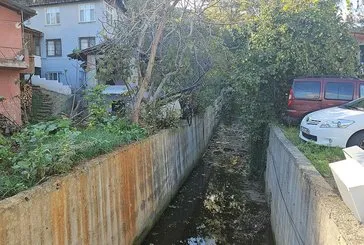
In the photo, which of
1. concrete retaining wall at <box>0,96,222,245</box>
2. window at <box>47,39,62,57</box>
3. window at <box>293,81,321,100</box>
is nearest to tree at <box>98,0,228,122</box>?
concrete retaining wall at <box>0,96,222,245</box>

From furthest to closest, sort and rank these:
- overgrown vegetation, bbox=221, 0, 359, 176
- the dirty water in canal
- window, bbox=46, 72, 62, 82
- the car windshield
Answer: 1. window, bbox=46, 72, 62, 82
2. overgrown vegetation, bbox=221, 0, 359, 176
3. the dirty water in canal
4. the car windshield

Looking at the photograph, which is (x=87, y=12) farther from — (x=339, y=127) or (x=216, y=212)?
(x=339, y=127)

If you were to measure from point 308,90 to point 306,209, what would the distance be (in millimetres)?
6987

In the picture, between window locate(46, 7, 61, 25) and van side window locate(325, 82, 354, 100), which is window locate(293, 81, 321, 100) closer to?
van side window locate(325, 82, 354, 100)

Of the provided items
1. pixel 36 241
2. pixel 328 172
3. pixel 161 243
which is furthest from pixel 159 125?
pixel 36 241

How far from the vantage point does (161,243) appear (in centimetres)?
933

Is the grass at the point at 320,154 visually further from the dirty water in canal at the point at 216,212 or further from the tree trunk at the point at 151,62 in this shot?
the tree trunk at the point at 151,62

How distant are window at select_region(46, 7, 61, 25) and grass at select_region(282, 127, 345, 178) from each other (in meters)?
26.9

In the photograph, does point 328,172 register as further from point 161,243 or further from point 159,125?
point 159,125

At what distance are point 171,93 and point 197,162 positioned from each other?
5.12 meters

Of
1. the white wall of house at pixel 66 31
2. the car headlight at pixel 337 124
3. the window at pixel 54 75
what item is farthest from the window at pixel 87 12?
the car headlight at pixel 337 124

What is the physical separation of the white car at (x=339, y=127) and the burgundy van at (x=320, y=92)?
231cm

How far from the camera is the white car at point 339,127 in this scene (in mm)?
8438

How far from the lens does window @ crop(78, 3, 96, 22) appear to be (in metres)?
29.7
